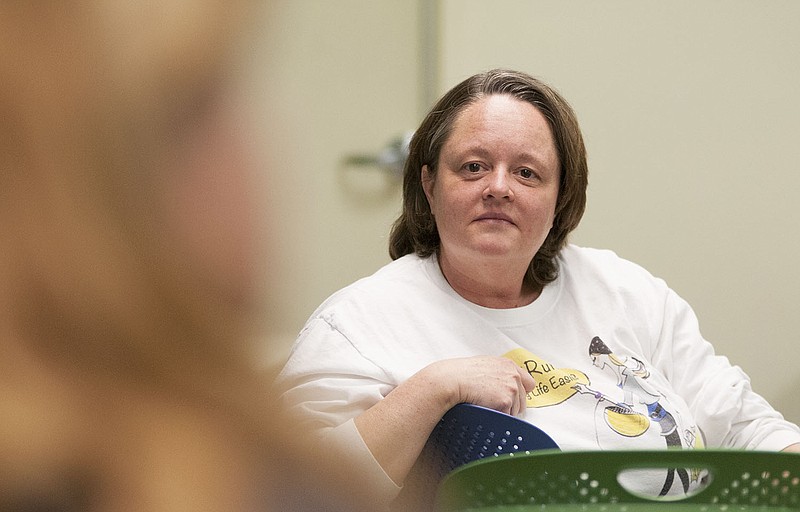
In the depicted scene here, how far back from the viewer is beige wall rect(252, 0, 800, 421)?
2.34 meters

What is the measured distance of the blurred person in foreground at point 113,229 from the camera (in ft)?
0.86

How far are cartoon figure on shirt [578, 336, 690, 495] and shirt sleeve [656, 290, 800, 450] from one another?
0.45 feet

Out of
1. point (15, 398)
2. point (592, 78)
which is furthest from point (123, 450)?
point (592, 78)

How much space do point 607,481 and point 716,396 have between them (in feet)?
3.62

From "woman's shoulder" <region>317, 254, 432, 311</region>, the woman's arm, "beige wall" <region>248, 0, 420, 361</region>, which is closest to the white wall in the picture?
"beige wall" <region>248, 0, 420, 361</region>

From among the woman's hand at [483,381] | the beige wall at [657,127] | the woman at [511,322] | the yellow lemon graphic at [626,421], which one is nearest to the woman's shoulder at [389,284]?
the woman at [511,322]

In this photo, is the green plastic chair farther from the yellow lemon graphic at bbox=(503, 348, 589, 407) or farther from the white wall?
the white wall

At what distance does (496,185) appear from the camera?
5.23 ft

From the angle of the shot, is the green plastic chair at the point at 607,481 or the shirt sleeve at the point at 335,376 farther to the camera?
the shirt sleeve at the point at 335,376

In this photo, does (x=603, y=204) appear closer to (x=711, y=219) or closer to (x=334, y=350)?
(x=711, y=219)

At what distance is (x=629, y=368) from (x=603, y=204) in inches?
40.7

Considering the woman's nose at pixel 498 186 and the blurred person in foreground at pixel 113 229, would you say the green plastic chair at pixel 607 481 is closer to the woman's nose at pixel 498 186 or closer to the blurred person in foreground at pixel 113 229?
the blurred person in foreground at pixel 113 229

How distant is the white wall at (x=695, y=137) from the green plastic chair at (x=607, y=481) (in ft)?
6.18

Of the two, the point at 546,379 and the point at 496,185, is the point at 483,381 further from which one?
the point at 496,185
